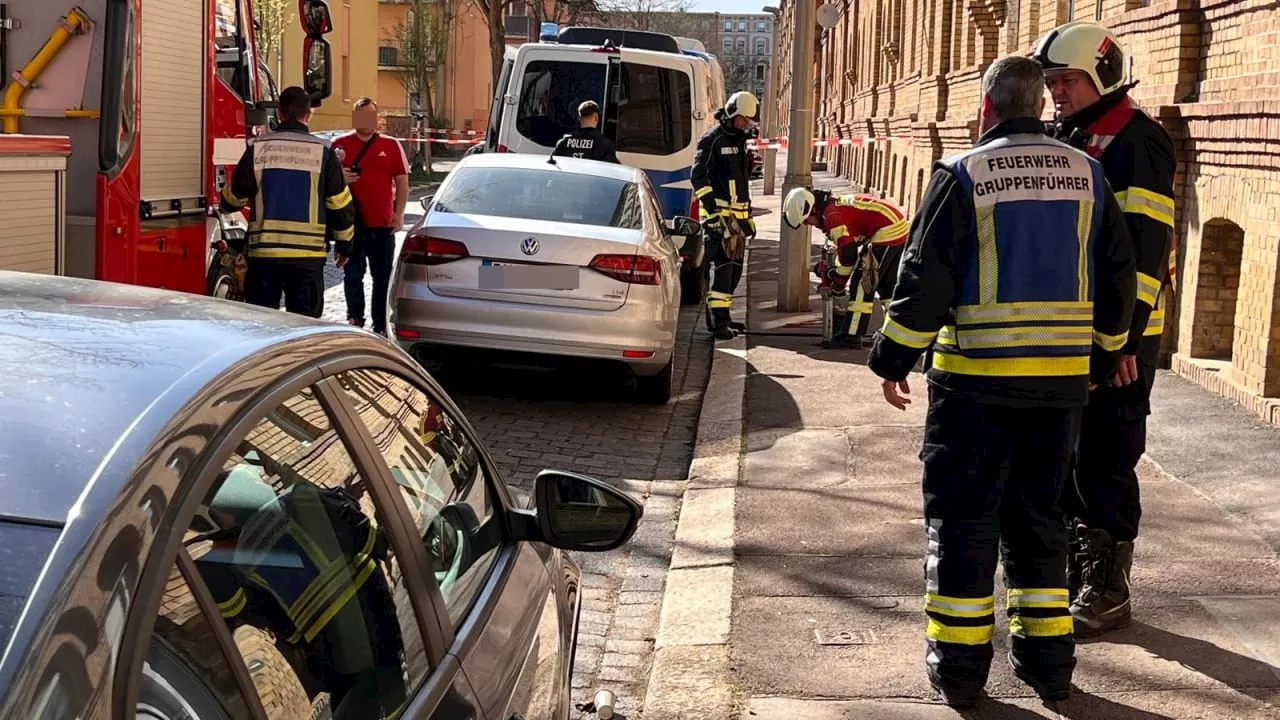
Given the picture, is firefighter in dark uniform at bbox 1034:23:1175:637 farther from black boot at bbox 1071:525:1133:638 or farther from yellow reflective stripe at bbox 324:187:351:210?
yellow reflective stripe at bbox 324:187:351:210

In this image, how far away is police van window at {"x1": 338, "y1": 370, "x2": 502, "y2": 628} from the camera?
2641mm

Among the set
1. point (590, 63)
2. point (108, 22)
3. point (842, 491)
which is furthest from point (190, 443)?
point (590, 63)

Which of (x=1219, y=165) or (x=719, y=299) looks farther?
(x=719, y=299)

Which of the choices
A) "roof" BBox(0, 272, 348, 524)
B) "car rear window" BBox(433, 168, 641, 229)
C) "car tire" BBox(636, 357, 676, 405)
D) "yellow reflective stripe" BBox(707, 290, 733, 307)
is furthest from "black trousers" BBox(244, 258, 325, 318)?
"roof" BBox(0, 272, 348, 524)

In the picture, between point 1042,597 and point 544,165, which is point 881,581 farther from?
point 544,165

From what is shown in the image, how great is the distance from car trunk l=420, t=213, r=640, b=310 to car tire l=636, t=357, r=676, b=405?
3.00 feet

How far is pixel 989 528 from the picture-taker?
15.2 feet

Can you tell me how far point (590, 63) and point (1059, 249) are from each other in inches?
A: 462

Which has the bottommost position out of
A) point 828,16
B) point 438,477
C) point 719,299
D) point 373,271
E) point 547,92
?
point 719,299

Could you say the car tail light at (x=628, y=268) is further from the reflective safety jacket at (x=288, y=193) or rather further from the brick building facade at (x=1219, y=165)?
the brick building facade at (x=1219, y=165)

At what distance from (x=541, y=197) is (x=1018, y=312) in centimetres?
584

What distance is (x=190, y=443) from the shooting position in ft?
5.88

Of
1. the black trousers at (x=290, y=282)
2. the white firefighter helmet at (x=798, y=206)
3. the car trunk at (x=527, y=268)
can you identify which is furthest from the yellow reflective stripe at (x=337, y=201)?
the white firefighter helmet at (x=798, y=206)

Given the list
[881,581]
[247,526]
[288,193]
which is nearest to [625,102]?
[288,193]
